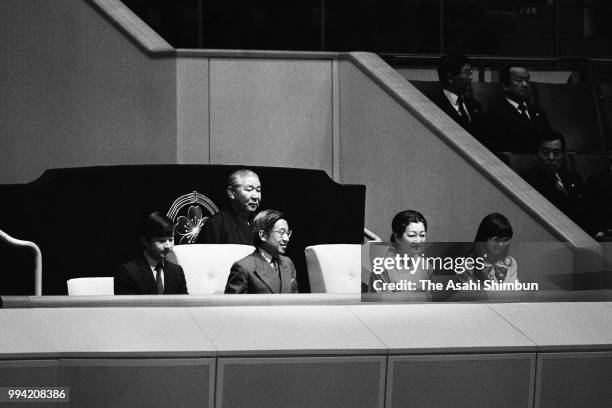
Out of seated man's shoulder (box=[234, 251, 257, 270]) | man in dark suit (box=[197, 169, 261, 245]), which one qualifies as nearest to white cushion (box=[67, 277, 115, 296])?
seated man's shoulder (box=[234, 251, 257, 270])

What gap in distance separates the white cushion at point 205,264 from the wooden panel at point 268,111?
2653 mm

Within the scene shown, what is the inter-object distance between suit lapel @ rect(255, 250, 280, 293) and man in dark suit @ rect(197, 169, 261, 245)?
1.01 m

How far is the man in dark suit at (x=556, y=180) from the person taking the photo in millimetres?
7988

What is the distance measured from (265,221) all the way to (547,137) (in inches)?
105

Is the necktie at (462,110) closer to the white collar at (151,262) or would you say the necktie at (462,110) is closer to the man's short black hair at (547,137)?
the man's short black hair at (547,137)

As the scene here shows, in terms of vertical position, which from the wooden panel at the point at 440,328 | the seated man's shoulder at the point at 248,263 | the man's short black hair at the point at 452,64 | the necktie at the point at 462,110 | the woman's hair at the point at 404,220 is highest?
the man's short black hair at the point at 452,64

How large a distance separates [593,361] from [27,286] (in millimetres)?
3346

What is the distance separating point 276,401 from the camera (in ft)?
16.2

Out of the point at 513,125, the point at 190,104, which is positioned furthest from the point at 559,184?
the point at 190,104

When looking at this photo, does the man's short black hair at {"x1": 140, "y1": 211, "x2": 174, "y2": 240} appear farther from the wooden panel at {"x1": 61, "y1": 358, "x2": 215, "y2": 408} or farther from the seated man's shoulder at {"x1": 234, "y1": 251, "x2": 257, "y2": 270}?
the wooden panel at {"x1": 61, "y1": 358, "x2": 215, "y2": 408}

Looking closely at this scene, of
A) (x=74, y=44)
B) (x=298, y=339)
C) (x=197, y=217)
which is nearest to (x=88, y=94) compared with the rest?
(x=74, y=44)

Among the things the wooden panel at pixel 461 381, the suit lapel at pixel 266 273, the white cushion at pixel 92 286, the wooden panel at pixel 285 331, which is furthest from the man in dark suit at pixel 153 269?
the wooden panel at pixel 461 381

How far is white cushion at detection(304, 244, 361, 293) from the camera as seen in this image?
19.7ft

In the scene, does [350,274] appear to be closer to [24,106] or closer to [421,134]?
[421,134]
